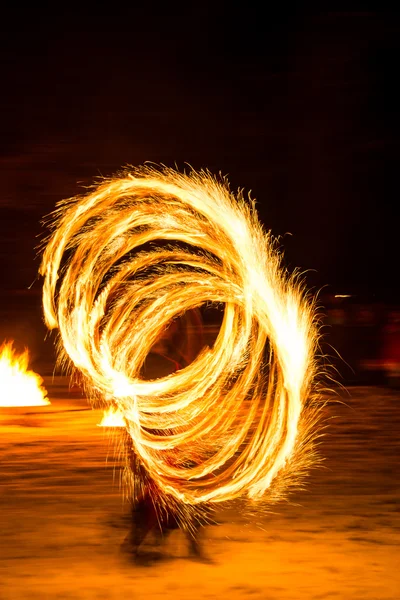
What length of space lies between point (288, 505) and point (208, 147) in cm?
800

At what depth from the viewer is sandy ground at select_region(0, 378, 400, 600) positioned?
5715 mm

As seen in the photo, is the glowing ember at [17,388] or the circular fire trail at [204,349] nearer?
the circular fire trail at [204,349]

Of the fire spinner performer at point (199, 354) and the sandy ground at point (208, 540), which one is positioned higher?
→ the fire spinner performer at point (199, 354)

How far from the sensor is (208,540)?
6.69m

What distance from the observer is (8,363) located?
15070 mm

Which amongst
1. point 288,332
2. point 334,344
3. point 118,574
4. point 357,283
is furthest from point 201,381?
point 357,283

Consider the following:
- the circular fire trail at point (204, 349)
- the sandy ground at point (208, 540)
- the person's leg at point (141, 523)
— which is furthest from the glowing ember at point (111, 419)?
the person's leg at point (141, 523)

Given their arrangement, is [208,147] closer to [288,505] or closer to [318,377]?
[318,377]

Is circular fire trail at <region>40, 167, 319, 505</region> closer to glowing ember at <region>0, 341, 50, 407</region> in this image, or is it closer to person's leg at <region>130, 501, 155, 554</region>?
person's leg at <region>130, 501, 155, 554</region>

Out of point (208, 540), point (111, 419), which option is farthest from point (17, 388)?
point (208, 540)

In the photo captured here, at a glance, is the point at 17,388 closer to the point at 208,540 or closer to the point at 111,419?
the point at 111,419

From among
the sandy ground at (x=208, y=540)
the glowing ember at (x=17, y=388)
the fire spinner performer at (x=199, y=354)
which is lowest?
the sandy ground at (x=208, y=540)

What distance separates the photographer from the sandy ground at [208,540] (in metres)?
5.71

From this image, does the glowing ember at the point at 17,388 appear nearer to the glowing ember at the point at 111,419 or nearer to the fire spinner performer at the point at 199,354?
the glowing ember at the point at 111,419
